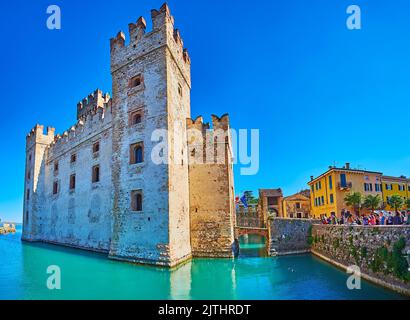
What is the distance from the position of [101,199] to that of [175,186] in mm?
6578

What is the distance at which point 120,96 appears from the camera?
54.4 feet

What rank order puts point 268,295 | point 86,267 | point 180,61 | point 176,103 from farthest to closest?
point 180,61, point 176,103, point 86,267, point 268,295

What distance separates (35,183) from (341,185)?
102 ft

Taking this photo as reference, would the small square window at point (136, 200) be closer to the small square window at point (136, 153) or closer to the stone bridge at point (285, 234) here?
the small square window at point (136, 153)

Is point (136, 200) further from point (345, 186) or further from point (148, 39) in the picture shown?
point (345, 186)

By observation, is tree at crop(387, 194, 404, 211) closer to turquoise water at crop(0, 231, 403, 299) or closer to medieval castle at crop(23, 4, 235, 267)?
turquoise water at crop(0, 231, 403, 299)

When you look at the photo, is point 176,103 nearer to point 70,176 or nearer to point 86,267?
point 86,267

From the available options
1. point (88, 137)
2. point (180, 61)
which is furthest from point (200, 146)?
point (88, 137)

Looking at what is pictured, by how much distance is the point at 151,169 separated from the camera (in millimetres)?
14242

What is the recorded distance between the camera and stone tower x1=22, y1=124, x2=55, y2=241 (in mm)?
28109

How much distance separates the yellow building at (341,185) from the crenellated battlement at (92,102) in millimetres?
23592

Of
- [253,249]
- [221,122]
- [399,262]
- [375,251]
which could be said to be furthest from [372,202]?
[399,262]

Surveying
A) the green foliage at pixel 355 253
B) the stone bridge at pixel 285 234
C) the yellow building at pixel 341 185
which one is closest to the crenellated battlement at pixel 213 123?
the stone bridge at pixel 285 234

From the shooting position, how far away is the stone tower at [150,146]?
13703 mm
